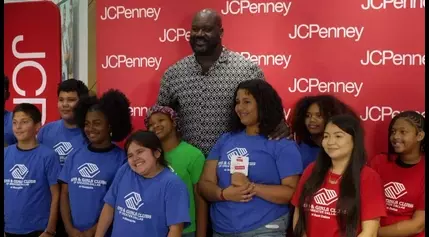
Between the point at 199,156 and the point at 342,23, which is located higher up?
the point at 342,23

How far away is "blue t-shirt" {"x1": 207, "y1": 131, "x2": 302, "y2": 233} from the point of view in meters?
2.87

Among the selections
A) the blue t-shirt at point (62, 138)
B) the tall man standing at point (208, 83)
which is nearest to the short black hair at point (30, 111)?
the blue t-shirt at point (62, 138)

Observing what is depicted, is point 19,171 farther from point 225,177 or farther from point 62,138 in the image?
point 225,177

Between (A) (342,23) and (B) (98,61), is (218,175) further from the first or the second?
(B) (98,61)

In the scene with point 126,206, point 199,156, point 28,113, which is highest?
point 28,113

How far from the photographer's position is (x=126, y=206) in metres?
2.91

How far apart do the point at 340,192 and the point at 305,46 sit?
1485mm

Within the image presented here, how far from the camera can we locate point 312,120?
3223 millimetres

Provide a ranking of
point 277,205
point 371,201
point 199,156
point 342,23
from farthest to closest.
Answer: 1. point 342,23
2. point 199,156
3. point 277,205
4. point 371,201

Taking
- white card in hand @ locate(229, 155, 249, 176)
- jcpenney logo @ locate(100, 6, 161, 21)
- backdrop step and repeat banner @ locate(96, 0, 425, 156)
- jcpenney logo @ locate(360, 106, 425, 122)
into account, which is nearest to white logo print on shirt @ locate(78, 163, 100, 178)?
white card in hand @ locate(229, 155, 249, 176)

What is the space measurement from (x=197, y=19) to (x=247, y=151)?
40.2 inches

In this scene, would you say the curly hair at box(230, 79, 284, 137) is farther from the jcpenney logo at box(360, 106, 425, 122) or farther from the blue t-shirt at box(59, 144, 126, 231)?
the jcpenney logo at box(360, 106, 425, 122)

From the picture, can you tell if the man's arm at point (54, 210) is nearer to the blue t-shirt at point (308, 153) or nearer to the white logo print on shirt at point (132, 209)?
the white logo print on shirt at point (132, 209)

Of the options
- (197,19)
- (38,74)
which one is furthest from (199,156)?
(38,74)
